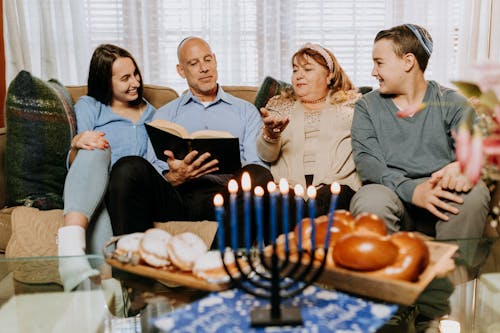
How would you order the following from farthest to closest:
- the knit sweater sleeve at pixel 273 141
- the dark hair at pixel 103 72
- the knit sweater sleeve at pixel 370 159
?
the dark hair at pixel 103 72 < the knit sweater sleeve at pixel 273 141 < the knit sweater sleeve at pixel 370 159

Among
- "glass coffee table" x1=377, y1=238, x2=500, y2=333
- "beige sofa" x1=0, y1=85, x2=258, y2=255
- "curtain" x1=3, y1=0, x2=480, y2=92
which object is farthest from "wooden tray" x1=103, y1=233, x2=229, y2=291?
"curtain" x1=3, y1=0, x2=480, y2=92

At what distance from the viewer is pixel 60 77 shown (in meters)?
3.16

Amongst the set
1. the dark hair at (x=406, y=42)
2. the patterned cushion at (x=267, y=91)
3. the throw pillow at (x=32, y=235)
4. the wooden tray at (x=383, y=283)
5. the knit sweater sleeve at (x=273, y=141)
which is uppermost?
the dark hair at (x=406, y=42)

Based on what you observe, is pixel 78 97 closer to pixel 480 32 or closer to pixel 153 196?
pixel 153 196

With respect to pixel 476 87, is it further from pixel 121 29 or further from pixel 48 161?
pixel 121 29

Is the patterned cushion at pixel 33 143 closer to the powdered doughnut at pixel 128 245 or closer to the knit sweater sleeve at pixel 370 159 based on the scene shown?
the powdered doughnut at pixel 128 245

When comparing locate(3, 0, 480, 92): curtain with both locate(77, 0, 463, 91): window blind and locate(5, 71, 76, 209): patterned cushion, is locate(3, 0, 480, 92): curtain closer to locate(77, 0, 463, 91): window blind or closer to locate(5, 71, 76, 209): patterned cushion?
locate(77, 0, 463, 91): window blind

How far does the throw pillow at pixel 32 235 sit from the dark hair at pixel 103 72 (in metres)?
0.55

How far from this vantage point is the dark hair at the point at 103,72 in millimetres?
2193

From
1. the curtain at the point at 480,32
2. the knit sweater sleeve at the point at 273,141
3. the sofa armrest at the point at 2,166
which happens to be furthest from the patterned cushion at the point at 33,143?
the curtain at the point at 480,32

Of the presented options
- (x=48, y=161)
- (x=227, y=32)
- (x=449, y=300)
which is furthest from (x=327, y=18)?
(x=449, y=300)

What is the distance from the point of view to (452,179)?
1.75 m

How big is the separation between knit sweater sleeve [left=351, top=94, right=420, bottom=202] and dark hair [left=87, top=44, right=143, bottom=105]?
90cm

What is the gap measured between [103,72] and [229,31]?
3.89 feet
